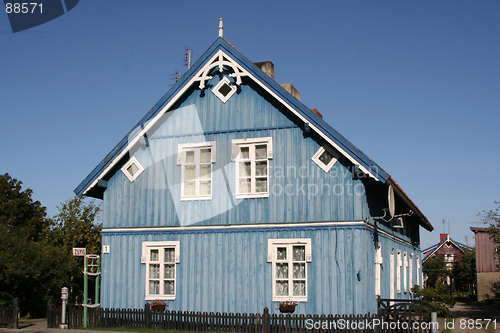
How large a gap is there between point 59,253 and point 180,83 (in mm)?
12272

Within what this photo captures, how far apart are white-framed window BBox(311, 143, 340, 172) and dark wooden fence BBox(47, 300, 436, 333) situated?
15.8 ft

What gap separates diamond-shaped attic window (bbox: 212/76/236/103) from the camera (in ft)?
61.7

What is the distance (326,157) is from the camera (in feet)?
57.3

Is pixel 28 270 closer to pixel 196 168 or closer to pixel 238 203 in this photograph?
pixel 196 168

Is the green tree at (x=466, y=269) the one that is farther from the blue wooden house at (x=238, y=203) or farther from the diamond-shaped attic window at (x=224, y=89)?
the diamond-shaped attic window at (x=224, y=89)

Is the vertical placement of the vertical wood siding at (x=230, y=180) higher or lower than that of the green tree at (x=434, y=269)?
higher

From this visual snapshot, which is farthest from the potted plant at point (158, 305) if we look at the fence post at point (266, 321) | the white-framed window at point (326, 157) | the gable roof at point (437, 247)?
the gable roof at point (437, 247)

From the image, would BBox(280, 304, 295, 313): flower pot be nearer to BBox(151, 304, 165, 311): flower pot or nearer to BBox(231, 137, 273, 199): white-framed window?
BBox(231, 137, 273, 199): white-framed window

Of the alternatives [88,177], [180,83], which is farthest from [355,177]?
[88,177]

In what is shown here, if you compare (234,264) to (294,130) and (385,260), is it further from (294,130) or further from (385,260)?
(385,260)

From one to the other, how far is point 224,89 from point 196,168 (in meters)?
3.02

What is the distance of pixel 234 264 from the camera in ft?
58.9

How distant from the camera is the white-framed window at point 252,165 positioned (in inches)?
713

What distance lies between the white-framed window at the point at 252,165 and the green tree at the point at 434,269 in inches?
2150
